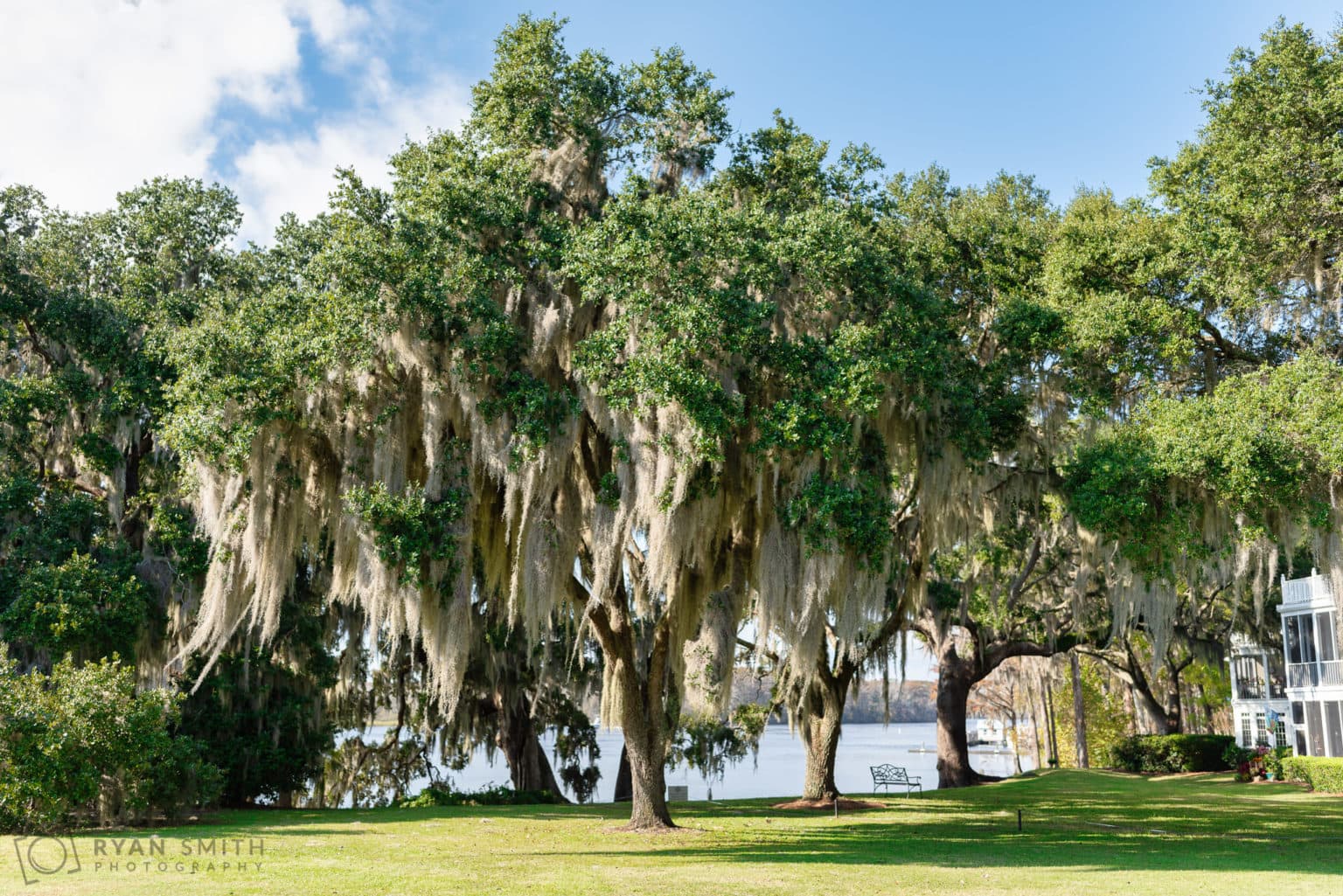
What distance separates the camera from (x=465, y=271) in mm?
11742

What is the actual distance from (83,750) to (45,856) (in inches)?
96.5

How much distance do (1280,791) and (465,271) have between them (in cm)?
2148

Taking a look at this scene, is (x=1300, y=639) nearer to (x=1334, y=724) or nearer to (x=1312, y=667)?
(x=1312, y=667)

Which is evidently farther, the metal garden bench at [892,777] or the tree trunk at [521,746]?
the tree trunk at [521,746]

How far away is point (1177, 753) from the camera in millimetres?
29812

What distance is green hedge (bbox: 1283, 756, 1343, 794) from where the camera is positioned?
22.2 meters

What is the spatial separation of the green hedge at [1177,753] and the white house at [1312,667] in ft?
6.73

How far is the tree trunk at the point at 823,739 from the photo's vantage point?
59.6 feet

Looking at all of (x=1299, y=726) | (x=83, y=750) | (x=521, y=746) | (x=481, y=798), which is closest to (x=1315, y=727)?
(x=1299, y=726)

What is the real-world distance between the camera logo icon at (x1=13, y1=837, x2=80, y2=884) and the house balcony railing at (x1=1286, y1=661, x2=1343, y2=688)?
27.0m

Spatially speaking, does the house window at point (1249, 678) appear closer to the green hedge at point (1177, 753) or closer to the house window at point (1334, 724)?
the green hedge at point (1177, 753)

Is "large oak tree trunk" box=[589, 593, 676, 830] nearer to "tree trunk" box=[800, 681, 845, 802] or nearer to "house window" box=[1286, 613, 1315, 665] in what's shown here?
"tree trunk" box=[800, 681, 845, 802]

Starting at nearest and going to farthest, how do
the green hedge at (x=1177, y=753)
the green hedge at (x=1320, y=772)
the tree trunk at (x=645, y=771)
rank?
the tree trunk at (x=645, y=771)
the green hedge at (x=1320, y=772)
the green hedge at (x=1177, y=753)

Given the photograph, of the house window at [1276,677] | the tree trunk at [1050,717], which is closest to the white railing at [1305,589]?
the house window at [1276,677]
